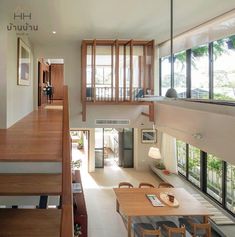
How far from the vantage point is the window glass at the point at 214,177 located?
27.7 ft

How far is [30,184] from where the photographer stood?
312cm

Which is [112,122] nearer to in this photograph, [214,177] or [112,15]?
[214,177]

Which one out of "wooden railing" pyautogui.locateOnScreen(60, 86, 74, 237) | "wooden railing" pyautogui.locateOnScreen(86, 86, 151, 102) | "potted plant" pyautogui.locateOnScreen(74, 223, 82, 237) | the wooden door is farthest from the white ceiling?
the wooden door

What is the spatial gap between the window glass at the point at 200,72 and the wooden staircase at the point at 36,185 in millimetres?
5130

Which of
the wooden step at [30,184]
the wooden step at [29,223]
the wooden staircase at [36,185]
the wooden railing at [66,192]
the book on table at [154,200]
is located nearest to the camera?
the wooden railing at [66,192]

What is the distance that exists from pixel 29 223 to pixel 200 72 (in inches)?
275

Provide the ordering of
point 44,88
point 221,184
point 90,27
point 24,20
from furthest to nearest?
point 44,88 → point 221,184 → point 90,27 → point 24,20

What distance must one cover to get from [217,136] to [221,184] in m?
4.42

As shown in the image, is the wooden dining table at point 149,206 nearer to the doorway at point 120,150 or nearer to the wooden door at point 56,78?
the doorway at point 120,150

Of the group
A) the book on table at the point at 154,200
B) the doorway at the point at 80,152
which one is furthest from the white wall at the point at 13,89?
the doorway at the point at 80,152

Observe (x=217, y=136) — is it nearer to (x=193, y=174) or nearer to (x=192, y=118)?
(x=192, y=118)

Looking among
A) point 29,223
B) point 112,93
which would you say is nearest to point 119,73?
point 112,93

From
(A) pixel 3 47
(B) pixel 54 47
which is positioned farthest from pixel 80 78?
(A) pixel 3 47

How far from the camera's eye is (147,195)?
8.12 meters
